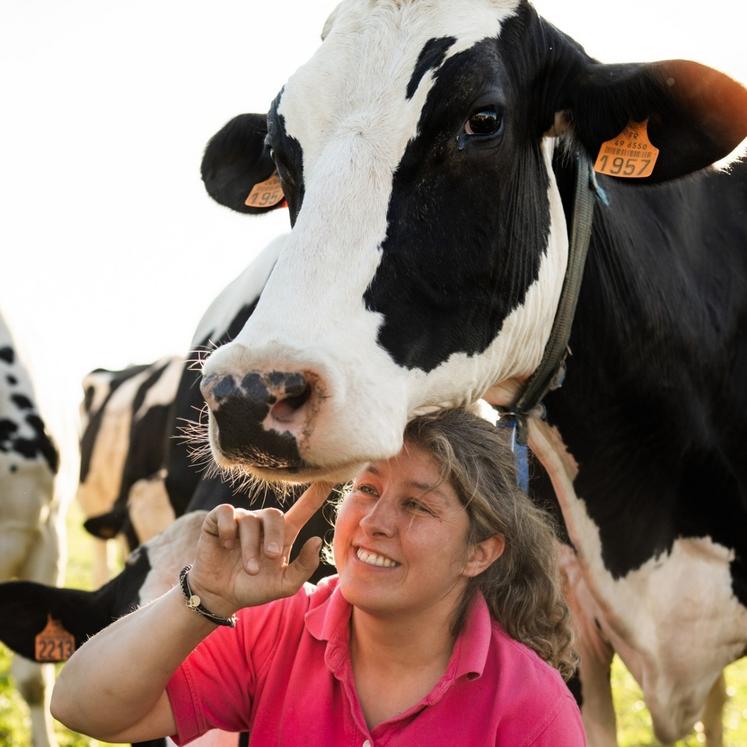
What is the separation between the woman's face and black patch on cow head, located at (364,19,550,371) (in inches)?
10.7

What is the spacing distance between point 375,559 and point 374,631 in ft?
0.64

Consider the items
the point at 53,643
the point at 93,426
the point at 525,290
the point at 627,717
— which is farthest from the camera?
the point at 93,426

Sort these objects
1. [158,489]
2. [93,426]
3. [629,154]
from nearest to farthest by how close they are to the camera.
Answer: [629,154]
[158,489]
[93,426]

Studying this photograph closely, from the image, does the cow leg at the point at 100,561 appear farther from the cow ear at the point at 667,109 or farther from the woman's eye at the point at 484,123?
the woman's eye at the point at 484,123

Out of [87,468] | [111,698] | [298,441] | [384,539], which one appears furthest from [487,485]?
[87,468]

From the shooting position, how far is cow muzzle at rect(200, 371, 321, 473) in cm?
193

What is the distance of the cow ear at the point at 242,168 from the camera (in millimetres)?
3406

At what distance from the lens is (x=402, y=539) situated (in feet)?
7.80

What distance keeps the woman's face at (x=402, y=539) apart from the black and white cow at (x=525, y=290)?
0.59 ft

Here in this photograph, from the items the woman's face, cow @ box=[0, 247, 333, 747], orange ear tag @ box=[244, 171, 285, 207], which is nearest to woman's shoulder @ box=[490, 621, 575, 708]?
the woman's face

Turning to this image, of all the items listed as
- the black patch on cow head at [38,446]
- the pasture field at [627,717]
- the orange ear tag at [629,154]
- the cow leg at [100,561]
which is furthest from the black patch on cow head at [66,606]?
the cow leg at [100,561]

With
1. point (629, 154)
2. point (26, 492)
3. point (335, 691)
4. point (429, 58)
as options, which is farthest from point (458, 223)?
point (26, 492)

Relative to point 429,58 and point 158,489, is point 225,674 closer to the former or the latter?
point 429,58

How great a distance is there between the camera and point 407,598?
236 cm
